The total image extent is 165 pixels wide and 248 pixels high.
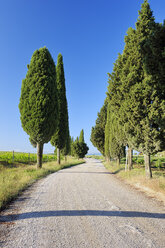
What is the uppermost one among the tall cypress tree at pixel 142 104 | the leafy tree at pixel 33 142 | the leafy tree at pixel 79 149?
the tall cypress tree at pixel 142 104

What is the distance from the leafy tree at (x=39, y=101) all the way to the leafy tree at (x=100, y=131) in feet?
69.8

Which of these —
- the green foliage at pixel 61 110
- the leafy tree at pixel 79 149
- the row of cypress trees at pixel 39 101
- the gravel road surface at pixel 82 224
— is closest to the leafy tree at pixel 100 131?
the green foliage at pixel 61 110

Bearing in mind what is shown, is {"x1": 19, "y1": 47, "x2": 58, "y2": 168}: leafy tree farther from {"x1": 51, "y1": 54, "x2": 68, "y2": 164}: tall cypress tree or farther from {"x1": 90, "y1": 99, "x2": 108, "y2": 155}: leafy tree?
{"x1": 90, "y1": 99, "x2": 108, "y2": 155}: leafy tree

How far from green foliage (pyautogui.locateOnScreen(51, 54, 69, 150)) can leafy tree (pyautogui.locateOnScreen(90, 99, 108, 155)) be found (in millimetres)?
13580

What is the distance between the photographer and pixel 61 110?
941 inches

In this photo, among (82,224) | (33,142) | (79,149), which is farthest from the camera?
(79,149)

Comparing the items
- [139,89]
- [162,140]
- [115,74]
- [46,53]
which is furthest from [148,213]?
[46,53]

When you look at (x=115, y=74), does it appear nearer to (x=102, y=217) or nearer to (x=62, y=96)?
(x=102, y=217)

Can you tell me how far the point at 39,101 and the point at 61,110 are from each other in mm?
9065

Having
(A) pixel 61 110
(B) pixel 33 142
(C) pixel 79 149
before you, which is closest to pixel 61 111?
(A) pixel 61 110

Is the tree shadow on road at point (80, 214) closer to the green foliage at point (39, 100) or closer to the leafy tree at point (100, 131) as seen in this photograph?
the green foliage at point (39, 100)

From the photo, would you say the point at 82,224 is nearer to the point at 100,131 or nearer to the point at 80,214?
the point at 80,214

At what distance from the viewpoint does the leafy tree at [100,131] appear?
1438 inches

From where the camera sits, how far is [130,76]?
10094 mm
